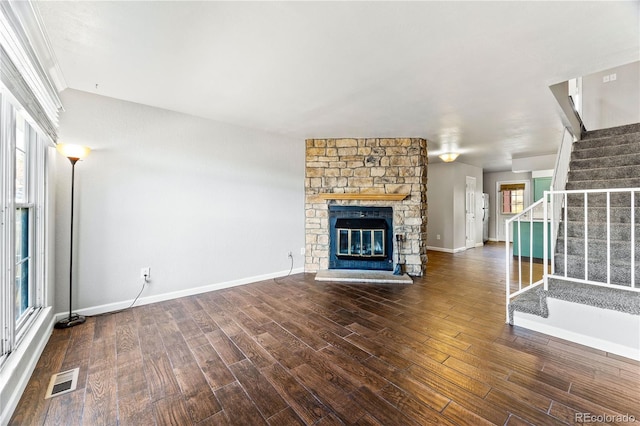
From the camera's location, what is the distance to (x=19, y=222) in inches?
81.1

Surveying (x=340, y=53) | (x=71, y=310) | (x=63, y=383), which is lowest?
(x=63, y=383)

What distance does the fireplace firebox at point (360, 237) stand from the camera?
448 centimetres

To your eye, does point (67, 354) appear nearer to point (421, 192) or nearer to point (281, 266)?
point (281, 266)

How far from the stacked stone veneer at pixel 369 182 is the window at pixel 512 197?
216 inches

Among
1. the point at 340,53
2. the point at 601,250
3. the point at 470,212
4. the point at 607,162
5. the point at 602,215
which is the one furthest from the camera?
the point at 470,212

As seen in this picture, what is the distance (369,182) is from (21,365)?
4.21 metres

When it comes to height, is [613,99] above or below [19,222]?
above

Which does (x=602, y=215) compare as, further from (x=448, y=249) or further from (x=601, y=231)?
(x=448, y=249)

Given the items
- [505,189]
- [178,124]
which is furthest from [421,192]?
[505,189]

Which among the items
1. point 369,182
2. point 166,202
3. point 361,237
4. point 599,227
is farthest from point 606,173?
point 166,202

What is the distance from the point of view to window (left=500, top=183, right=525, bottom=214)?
26.4 ft

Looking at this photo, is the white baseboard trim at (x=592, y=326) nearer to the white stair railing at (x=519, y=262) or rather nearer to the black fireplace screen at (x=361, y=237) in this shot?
the white stair railing at (x=519, y=262)

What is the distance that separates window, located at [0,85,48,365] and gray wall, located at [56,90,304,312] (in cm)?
36

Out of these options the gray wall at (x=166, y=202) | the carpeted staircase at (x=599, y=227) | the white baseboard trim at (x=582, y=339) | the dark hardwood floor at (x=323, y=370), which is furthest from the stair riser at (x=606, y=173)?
the gray wall at (x=166, y=202)
